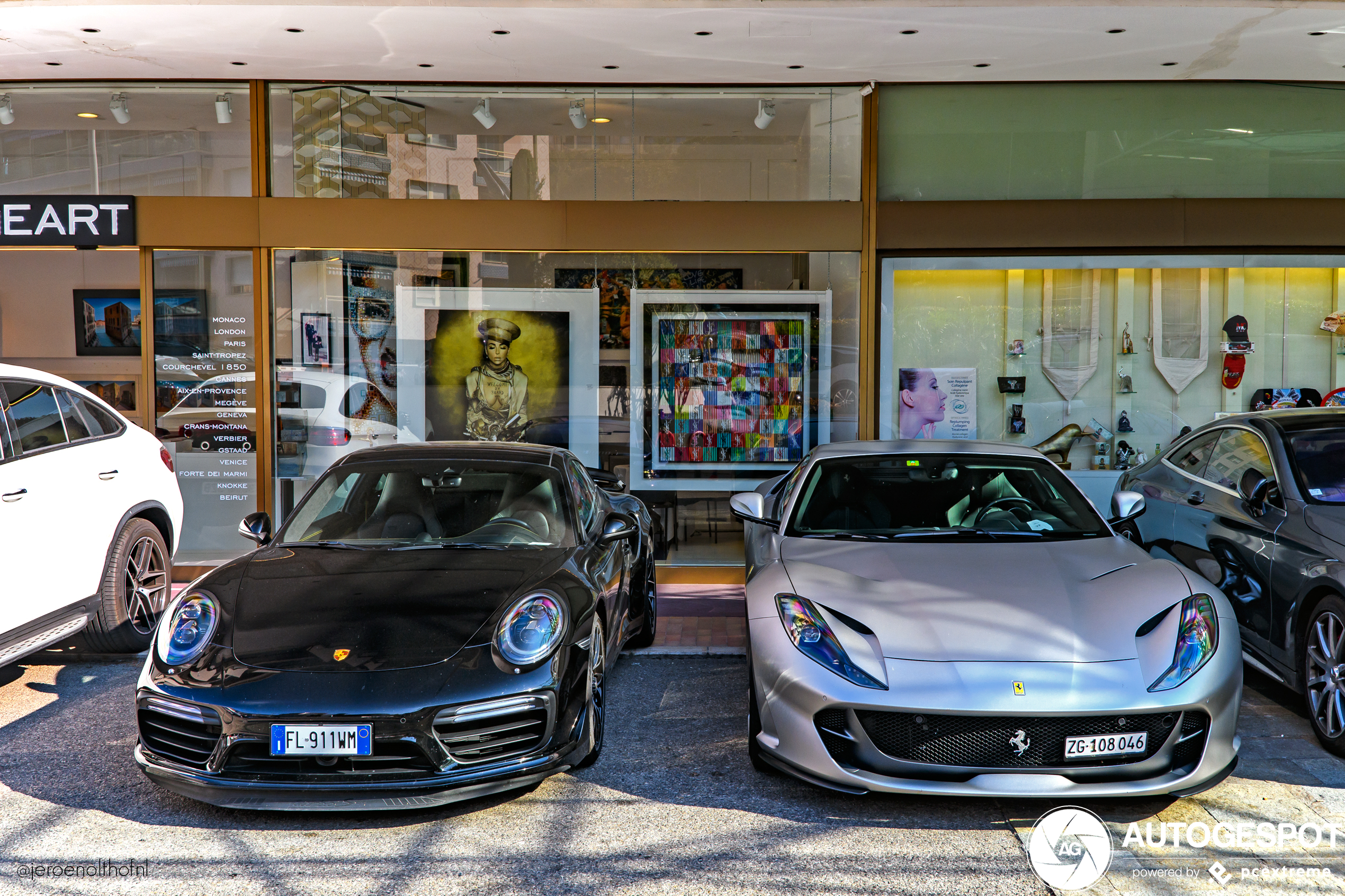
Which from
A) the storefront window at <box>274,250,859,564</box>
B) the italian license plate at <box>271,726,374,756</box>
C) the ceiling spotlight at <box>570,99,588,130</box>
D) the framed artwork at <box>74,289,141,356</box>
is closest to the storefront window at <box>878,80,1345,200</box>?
the storefront window at <box>274,250,859,564</box>

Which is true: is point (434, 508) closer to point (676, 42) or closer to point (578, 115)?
point (676, 42)

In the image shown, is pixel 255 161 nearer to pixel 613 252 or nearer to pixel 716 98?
pixel 613 252

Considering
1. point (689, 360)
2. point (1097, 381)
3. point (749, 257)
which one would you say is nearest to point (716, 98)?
point (749, 257)

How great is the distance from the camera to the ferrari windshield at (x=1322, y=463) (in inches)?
197

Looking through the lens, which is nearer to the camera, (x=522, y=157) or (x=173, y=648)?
(x=173, y=648)

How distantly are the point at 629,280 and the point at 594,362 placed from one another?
2.57 ft

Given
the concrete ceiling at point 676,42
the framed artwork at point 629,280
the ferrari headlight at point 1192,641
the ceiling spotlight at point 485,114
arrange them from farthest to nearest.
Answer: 1. the framed artwork at point 629,280
2. the ceiling spotlight at point 485,114
3. the concrete ceiling at point 676,42
4. the ferrari headlight at point 1192,641

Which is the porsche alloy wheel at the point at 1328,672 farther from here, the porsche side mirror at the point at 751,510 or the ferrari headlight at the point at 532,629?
the ferrari headlight at the point at 532,629

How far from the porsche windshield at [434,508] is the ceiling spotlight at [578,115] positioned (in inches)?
182

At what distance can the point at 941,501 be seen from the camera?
5.09 metres

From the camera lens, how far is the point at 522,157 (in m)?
8.85

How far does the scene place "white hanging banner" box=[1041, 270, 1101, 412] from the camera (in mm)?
9016

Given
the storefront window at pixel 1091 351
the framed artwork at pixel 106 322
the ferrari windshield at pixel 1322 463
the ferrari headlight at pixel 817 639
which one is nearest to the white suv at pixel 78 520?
the ferrari headlight at pixel 817 639

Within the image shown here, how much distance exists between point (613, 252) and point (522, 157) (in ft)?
3.66
